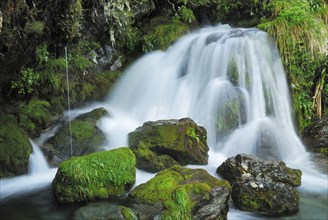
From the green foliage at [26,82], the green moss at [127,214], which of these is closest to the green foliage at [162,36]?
the green foliage at [26,82]


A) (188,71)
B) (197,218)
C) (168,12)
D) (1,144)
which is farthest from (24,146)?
(168,12)

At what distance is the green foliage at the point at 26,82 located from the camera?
27.7 ft

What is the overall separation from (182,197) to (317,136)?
502 cm

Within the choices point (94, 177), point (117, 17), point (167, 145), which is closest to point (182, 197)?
point (94, 177)

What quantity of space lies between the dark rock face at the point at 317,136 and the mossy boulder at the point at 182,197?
4060mm

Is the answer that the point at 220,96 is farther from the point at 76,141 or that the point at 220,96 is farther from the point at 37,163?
the point at 37,163

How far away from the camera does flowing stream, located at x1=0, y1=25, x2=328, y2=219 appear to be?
28.4 feet

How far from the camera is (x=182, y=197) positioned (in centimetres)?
514

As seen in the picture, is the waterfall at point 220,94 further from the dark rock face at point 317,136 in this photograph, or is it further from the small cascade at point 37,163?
the small cascade at point 37,163

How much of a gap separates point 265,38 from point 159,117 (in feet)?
12.3

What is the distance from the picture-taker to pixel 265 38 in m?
10.5

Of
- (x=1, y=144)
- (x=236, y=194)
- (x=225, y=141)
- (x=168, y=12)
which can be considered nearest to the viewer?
(x=236, y=194)

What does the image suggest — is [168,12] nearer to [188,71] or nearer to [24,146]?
[188,71]

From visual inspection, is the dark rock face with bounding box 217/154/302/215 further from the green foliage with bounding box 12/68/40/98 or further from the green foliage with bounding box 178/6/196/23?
the green foliage with bounding box 178/6/196/23
